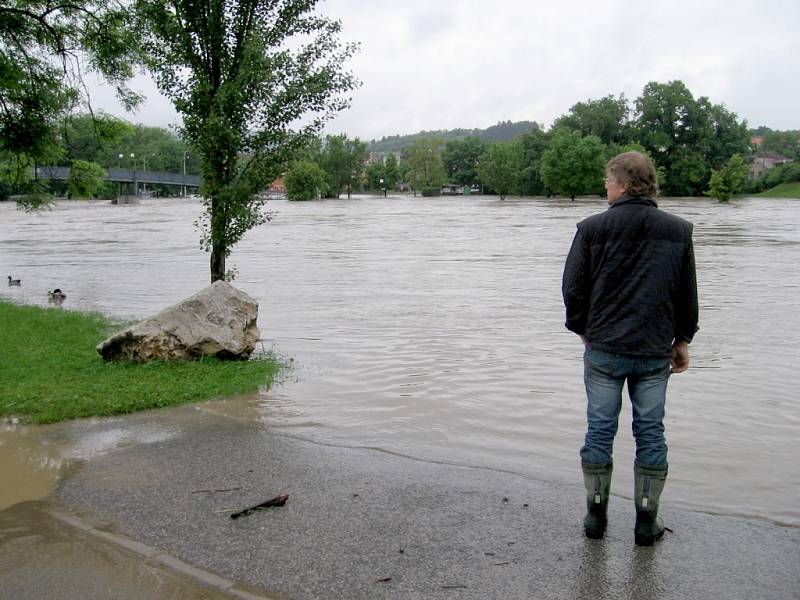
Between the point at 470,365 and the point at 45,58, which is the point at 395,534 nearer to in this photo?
the point at 470,365

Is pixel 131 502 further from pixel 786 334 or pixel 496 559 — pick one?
pixel 786 334

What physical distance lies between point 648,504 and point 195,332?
6.16 meters

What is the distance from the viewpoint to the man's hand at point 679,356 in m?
4.51

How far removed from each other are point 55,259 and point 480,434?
82.5 ft

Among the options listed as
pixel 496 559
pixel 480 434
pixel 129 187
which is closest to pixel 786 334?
pixel 480 434

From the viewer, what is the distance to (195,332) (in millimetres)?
9227

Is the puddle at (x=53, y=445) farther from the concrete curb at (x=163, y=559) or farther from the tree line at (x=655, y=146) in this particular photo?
the tree line at (x=655, y=146)

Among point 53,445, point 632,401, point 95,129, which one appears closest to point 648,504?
point 632,401

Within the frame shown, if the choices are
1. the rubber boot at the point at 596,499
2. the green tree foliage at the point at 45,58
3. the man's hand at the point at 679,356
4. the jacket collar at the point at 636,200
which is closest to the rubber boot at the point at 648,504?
the rubber boot at the point at 596,499

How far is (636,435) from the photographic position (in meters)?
4.56

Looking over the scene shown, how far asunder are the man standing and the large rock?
5.70 metres

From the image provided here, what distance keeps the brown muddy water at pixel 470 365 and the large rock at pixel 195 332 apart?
85 centimetres

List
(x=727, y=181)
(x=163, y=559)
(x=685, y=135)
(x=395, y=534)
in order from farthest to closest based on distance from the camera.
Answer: (x=685, y=135)
(x=727, y=181)
(x=395, y=534)
(x=163, y=559)

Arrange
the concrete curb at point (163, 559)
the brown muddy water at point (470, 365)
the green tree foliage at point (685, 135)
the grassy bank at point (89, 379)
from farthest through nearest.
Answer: the green tree foliage at point (685, 135) < the grassy bank at point (89, 379) < the brown muddy water at point (470, 365) < the concrete curb at point (163, 559)
